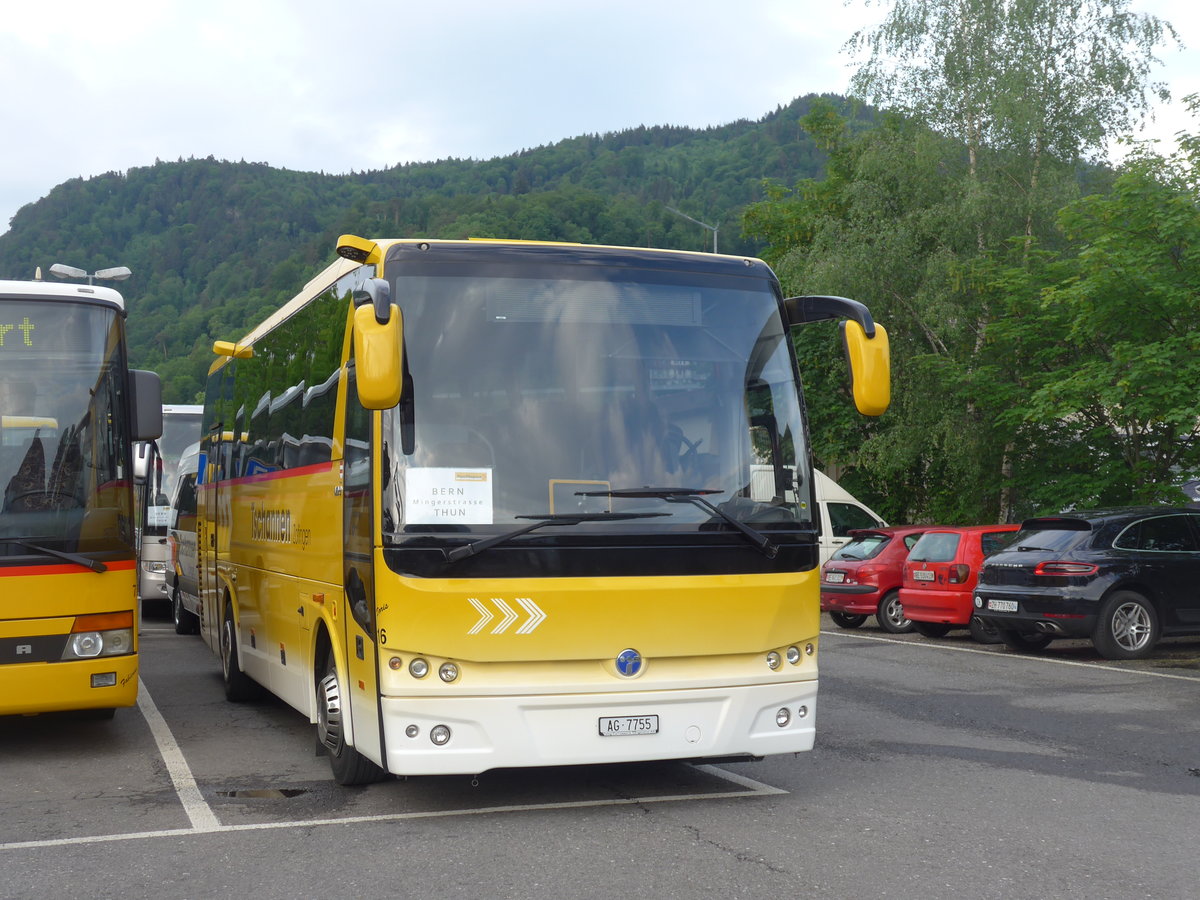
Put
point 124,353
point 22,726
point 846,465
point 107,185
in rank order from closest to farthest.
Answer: point 124,353
point 22,726
point 846,465
point 107,185

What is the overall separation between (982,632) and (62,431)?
12177mm

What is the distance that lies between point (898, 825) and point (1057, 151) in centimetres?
2813

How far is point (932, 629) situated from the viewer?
62.8 feet

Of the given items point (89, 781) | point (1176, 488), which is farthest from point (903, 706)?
point (1176, 488)

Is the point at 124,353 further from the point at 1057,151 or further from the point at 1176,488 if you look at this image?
the point at 1057,151

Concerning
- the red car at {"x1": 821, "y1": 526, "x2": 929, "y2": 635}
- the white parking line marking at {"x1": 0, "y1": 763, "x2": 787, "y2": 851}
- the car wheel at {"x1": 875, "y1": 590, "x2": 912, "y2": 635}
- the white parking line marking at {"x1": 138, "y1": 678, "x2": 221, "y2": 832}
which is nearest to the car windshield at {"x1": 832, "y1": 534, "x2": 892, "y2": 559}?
the red car at {"x1": 821, "y1": 526, "x2": 929, "y2": 635}

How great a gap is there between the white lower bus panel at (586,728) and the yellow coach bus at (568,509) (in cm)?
1

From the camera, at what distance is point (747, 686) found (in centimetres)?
723

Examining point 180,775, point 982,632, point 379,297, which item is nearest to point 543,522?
point 379,297

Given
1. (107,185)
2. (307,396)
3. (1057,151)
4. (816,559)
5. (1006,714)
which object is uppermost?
(107,185)

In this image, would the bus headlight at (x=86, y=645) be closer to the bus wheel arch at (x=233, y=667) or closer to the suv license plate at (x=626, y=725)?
the bus wheel arch at (x=233, y=667)

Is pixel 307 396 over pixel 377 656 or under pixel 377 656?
over

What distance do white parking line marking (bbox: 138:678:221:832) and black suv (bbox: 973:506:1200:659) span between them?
932cm

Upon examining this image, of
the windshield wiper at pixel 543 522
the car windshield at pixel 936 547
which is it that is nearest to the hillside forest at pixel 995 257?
the car windshield at pixel 936 547
